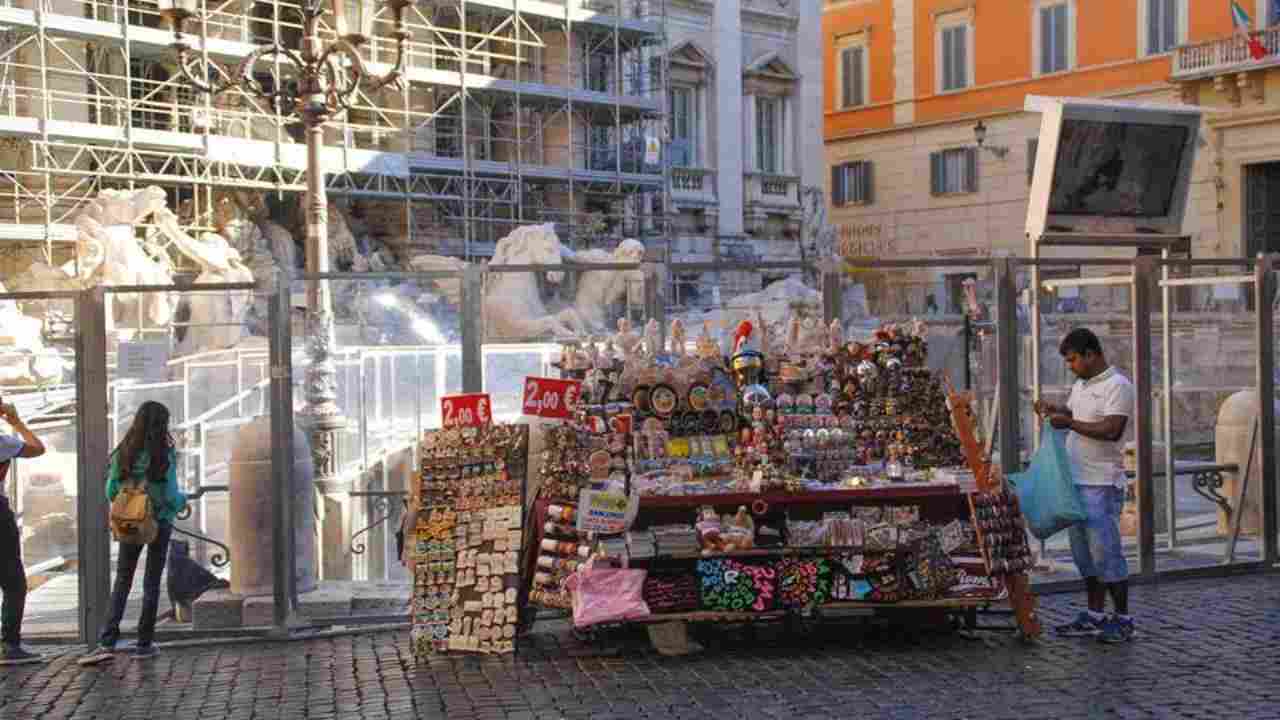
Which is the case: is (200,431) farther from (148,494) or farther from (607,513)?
(607,513)

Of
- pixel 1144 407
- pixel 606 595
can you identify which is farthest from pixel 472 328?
pixel 1144 407

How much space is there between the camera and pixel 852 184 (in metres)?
42.9

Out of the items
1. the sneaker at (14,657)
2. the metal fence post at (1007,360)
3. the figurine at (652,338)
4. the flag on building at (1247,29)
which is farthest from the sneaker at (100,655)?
the flag on building at (1247,29)

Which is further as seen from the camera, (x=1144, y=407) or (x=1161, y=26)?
(x=1161, y=26)

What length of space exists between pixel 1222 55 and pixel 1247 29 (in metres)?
0.66

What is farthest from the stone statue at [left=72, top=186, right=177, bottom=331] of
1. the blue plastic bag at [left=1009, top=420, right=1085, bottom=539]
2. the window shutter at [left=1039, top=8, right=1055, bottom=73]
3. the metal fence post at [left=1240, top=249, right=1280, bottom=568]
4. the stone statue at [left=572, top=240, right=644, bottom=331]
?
the window shutter at [left=1039, top=8, right=1055, bottom=73]

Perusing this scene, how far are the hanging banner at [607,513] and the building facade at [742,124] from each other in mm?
27612

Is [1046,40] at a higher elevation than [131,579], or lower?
higher

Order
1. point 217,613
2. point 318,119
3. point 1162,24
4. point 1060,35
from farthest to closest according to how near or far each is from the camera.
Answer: point 1060,35
point 1162,24
point 318,119
point 217,613

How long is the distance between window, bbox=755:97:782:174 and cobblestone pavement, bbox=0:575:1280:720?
103 ft

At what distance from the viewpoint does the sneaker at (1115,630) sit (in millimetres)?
8273

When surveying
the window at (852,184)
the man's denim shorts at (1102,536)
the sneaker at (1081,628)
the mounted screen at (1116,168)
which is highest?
the window at (852,184)

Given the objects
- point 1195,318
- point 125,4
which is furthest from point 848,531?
point 125,4

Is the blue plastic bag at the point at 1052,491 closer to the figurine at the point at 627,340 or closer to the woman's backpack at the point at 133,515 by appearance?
the figurine at the point at 627,340
